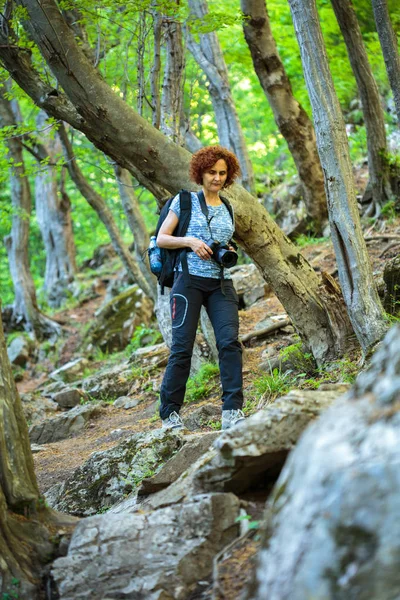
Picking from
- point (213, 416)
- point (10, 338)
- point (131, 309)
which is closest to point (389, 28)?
point (213, 416)

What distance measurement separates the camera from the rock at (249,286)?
11156 mm

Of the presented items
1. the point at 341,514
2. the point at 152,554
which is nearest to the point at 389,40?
the point at 152,554

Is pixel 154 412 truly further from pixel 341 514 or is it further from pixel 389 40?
pixel 341 514

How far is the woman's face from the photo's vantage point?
215 inches

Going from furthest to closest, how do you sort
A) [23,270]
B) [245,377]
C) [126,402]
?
[23,270], [126,402], [245,377]

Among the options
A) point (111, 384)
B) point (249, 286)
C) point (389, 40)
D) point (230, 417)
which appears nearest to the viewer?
point (230, 417)

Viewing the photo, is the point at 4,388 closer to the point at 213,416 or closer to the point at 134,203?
the point at 213,416

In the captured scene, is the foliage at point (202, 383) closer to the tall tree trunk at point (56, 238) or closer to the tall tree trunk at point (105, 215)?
the tall tree trunk at point (105, 215)

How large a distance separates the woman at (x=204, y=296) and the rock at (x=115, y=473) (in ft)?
0.64

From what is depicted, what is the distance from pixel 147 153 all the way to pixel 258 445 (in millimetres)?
3629

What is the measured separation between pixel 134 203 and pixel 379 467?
10.3 m

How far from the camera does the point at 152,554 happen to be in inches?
127

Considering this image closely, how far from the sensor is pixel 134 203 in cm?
1209

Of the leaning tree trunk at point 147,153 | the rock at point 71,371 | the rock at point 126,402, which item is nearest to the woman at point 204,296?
the leaning tree trunk at point 147,153
